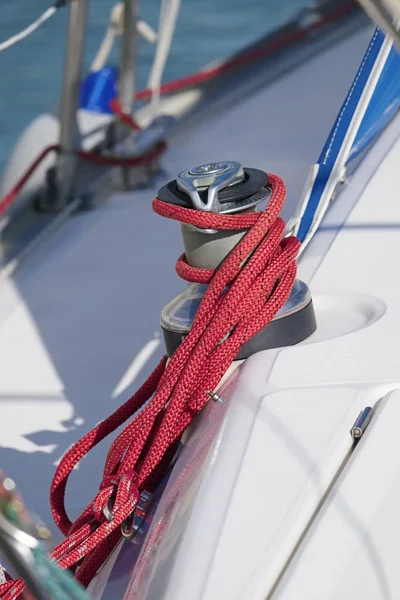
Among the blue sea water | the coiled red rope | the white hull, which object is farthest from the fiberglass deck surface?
the blue sea water

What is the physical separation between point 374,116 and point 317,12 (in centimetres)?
164

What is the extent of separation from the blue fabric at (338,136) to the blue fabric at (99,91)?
106cm

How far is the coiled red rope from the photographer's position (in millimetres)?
952

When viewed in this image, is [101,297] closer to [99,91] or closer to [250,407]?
[99,91]

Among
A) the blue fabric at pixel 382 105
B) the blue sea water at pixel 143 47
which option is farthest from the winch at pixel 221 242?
the blue sea water at pixel 143 47

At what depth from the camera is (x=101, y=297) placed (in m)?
1.85

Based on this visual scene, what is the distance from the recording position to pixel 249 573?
777 millimetres

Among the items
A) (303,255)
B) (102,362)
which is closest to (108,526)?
(303,255)

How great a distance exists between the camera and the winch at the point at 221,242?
99cm

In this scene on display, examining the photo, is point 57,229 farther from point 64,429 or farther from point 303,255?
point 303,255

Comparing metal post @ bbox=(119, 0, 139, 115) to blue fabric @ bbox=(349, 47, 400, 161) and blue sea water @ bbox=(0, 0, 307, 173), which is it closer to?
blue fabric @ bbox=(349, 47, 400, 161)

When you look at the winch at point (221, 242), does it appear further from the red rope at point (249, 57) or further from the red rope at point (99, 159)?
the red rope at point (249, 57)

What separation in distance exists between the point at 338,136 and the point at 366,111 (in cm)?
8

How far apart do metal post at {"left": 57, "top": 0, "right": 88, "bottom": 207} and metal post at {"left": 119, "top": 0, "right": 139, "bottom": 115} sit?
154 millimetres
